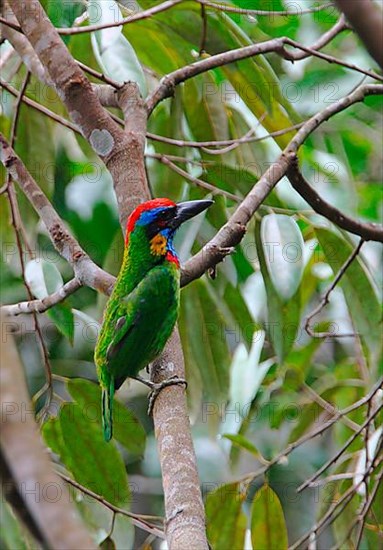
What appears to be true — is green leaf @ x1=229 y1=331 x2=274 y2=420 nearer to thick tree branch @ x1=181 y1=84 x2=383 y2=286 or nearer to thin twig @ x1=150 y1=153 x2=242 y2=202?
thin twig @ x1=150 y1=153 x2=242 y2=202

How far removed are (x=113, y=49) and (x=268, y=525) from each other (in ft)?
5.36

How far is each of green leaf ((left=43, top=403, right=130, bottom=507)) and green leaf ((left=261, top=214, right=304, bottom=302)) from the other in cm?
78

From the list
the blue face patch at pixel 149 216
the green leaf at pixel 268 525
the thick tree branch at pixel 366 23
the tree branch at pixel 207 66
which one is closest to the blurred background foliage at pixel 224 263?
the green leaf at pixel 268 525

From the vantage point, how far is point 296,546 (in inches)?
114

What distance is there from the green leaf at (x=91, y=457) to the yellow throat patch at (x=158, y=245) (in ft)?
2.04

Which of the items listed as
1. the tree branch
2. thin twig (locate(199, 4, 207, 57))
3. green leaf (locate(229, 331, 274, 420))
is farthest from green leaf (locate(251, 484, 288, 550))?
thin twig (locate(199, 4, 207, 57))

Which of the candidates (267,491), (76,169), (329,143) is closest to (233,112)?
(329,143)

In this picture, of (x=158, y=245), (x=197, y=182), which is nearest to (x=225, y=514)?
(x=158, y=245)

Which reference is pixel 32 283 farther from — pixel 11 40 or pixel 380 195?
pixel 380 195

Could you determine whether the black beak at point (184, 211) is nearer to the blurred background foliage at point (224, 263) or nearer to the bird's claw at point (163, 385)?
the blurred background foliage at point (224, 263)

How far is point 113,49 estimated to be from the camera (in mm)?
2693

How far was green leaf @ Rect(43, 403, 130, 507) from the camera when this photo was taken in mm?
3002

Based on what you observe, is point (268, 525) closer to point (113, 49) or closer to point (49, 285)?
point (49, 285)

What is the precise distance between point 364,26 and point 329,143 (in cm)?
276
